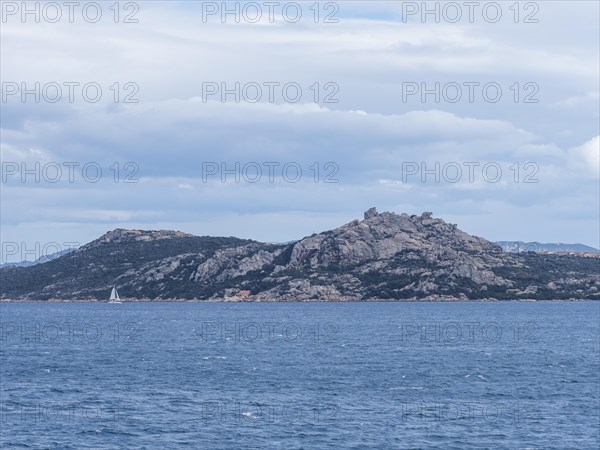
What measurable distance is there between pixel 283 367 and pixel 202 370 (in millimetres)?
11486

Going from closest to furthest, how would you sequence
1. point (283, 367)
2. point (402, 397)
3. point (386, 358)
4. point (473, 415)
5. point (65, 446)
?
point (65, 446) < point (473, 415) < point (402, 397) < point (283, 367) < point (386, 358)

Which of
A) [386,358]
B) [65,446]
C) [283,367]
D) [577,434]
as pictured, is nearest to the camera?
[65,446]

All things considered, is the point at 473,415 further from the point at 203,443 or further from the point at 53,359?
the point at 53,359

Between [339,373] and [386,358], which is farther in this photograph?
[386,358]

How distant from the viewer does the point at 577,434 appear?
246ft

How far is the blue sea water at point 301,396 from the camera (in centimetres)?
7319

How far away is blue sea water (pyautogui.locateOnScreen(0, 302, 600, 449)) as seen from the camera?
240ft

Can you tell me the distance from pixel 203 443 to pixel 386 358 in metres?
66.8

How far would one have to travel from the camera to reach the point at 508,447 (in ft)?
231

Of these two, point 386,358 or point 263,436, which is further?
point 386,358

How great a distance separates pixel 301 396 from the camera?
9469cm

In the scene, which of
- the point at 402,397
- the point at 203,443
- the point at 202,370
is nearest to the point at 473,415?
the point at 402,397

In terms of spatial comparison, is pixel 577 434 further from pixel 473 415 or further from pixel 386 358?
pixel 386 358

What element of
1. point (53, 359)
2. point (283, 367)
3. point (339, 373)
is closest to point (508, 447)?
point (339, 373)
